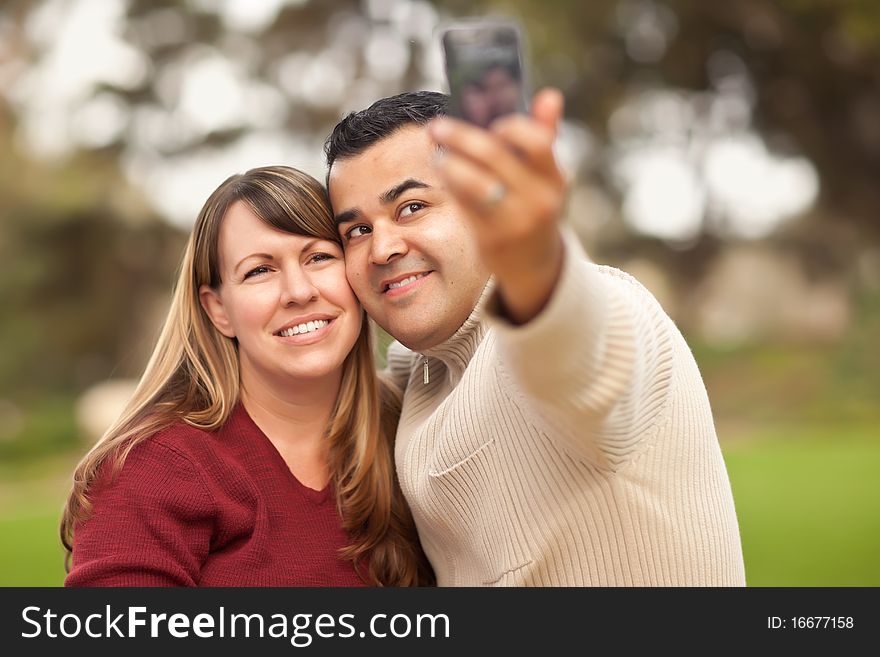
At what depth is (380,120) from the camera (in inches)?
104

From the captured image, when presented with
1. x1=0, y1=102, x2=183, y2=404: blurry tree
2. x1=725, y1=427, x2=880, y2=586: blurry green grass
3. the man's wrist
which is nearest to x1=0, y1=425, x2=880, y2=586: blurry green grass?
x1=725, y1=427, x2=880, y2=586: blurry green grass

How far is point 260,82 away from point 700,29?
7172 mm

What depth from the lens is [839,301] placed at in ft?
57.1

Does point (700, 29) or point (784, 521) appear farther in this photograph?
point (700, 29)

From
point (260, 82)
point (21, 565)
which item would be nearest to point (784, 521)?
point (21, 565)

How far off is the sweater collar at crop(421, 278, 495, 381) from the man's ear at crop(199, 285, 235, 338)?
0.59 metres

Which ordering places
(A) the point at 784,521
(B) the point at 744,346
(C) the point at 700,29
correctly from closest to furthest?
1. (A) the point at 784,521
2. (C) the point at 700,29
3. (B) the point at 744,346

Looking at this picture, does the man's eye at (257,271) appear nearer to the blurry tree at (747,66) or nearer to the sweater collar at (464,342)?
the sweater collar at (464,342)

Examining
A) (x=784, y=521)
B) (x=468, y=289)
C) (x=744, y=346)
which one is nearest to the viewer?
(x=468, y=289)

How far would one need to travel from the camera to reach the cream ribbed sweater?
1.63 metres

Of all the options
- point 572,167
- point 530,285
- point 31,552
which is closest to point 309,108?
point 572,167

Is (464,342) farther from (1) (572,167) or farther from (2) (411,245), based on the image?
(1) (572,167)

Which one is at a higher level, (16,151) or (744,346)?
(16,151)
